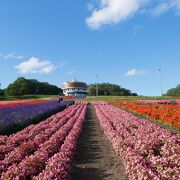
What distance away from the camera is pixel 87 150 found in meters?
13.0

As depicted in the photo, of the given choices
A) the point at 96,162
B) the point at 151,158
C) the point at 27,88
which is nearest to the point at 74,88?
the point at 27,88

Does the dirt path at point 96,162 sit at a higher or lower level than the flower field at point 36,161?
lower

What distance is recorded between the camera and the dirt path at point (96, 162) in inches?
367

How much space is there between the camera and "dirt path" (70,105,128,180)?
30.6 feet

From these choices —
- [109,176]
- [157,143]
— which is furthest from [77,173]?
[157,143]

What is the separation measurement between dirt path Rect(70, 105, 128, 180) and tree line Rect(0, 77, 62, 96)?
4229 inches

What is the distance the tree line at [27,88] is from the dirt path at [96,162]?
107 metres

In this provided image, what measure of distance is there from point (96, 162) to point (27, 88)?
117897mm

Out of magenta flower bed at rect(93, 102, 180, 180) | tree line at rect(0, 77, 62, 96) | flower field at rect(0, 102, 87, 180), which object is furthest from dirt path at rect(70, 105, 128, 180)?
tree line at rect(0, 77, 62, 96)

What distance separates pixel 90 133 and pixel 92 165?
731cm

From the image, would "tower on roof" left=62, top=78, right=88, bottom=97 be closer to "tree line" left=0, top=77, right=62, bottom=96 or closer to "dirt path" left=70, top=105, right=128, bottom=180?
"tree line" left=0, top=77, right=62, bottom=96

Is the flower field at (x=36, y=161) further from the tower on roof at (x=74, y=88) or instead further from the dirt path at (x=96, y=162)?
the tower on roof at (x=74, y=88)

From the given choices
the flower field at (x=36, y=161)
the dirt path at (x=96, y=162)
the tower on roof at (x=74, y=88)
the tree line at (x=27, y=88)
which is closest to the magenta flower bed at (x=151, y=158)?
the dirt path at (x=96, y=162)

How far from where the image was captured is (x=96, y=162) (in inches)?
432
